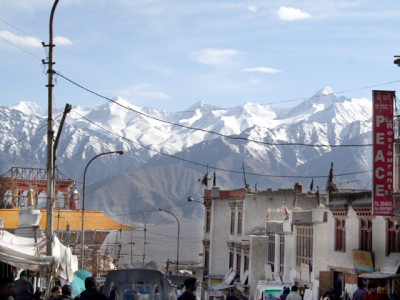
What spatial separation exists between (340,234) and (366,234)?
338cm

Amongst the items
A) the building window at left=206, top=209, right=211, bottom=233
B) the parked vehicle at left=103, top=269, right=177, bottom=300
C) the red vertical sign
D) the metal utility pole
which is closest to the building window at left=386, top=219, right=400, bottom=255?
the red vertical sign

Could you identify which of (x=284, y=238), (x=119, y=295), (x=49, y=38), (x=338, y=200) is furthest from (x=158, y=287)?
(x=284, y=238)

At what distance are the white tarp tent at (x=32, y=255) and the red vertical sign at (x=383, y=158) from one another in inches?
559

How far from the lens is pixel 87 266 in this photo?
8006cm

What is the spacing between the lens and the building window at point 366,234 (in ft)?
129

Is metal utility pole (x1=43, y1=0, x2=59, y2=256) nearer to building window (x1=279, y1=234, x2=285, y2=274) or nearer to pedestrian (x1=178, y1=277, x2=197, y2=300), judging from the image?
pedestrian (x1=178, y1=277, x2=197, y2=300)

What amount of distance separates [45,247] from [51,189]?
194 centimetres

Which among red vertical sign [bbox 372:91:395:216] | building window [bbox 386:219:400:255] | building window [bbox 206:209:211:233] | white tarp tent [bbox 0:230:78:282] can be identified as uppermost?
red vertical sign [bbox 372:91:395:216]

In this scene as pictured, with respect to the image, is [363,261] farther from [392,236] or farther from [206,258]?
[206,258]

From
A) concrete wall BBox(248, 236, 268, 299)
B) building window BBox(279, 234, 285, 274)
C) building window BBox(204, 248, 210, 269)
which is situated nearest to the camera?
building window BBox(279, 234, 285, 274)

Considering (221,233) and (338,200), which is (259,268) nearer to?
(221,233)

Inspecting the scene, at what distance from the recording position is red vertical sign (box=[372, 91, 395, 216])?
3519 cm

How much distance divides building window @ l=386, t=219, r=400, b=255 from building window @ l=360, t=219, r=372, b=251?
2001mm

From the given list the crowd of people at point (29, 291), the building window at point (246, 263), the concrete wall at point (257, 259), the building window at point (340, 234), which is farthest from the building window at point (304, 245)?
the crowd of people at point (29, 291)
